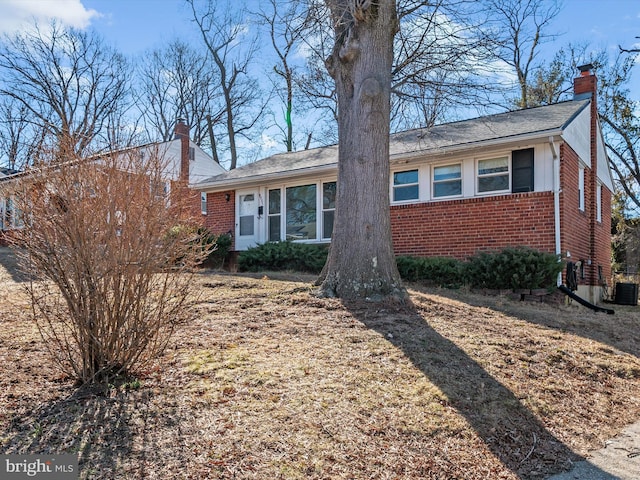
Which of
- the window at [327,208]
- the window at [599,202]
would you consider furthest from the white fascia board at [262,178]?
the window at [599,202]

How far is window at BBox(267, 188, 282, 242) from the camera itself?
14398 mm

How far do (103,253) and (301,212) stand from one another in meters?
10.5

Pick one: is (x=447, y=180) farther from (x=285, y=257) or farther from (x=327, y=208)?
(x=285, y=257)

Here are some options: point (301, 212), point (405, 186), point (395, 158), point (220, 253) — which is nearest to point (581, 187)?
point (405, 186)

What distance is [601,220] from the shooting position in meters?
14.6

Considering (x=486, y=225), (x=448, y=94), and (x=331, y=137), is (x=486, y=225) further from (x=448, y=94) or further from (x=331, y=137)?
(x=331, y=137)

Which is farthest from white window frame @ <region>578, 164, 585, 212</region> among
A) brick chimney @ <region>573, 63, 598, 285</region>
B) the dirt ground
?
the dirt ground

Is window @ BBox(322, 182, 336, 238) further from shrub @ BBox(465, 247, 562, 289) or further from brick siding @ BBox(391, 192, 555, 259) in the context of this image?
shrub @ BBox(465, 247, 562, 289)

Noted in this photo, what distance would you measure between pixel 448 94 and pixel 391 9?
226 cm

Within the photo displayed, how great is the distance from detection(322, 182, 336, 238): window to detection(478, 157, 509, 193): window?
150 inches

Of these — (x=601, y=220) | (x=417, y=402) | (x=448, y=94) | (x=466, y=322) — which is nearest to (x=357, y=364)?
(x=417, y=402)

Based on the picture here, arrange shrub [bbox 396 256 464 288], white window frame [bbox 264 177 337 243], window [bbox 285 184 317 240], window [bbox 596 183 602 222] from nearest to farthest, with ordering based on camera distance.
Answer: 1. shrub [bbox 396 256 464 288]
2. white window frame [bbox 264 177 337 243]
3. window [bbox 285 184 317 240]
4. window [bbox 596 183 602 222]

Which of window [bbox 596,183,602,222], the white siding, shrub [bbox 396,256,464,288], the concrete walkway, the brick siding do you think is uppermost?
the white siding

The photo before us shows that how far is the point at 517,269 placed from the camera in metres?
9.16
